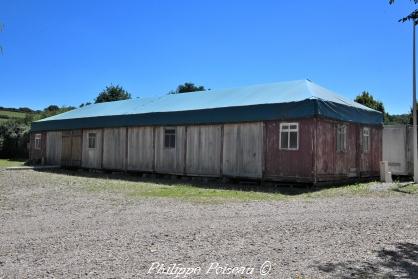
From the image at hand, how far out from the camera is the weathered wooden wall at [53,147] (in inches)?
1156

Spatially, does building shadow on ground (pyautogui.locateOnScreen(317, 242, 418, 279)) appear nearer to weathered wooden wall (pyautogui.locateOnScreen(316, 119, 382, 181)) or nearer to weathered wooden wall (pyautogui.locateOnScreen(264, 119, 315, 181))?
weathered wooden wall (pyautogui.locateOnScreen(264, 119, 315, 181))

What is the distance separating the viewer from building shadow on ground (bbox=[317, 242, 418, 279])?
221 inches

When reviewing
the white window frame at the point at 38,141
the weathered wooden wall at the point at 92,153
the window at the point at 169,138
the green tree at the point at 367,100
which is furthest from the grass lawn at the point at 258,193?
the green tree at the point at 367,100

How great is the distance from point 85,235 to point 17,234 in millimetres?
1125

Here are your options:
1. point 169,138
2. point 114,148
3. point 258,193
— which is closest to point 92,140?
point 114,148

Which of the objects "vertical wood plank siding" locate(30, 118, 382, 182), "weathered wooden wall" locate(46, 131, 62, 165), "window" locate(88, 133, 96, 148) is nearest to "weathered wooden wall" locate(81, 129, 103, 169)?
"vertical wood plank siding" locate(30, 118, 382, 182)

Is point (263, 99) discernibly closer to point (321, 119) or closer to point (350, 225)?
point (321, 119)

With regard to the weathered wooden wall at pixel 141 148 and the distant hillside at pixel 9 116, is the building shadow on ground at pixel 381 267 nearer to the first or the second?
the weathered wooden wall at pixel 141 148

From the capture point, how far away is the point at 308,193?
597 inches

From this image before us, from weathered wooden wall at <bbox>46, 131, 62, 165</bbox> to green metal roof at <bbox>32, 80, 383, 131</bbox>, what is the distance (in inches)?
90.0

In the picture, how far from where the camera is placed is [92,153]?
86.3 feet

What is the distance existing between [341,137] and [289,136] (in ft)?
8.57

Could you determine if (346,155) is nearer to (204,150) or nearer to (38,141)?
(204,150)

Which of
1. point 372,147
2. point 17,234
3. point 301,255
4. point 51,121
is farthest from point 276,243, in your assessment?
point 51,121
